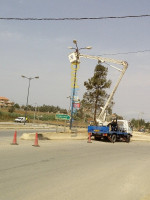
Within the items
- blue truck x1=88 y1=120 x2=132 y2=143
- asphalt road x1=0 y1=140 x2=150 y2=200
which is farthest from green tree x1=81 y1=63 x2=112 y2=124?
asphalt road x1=0 y1=140 x2=150 y2=200

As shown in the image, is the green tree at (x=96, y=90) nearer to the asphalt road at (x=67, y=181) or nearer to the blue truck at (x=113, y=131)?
the blue truck at (x=113, y=131)

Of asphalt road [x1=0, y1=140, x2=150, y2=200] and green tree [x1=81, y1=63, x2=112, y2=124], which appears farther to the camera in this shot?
green tree [x1=81, y1=63, x2=112, y2=124]

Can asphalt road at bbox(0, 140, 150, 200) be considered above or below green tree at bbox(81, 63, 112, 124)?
below

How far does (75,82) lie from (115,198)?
61.0 ft

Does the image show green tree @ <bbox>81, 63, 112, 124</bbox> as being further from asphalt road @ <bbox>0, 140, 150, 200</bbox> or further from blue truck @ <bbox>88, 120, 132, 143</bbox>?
asphalt road @ <bbox>0, 140, 150, 200</bbox>

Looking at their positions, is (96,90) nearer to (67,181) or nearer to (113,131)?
(113,131)

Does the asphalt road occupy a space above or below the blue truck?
below

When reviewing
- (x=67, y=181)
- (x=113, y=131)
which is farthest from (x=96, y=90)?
(x=67, y=181)

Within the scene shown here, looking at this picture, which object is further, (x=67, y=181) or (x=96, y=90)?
(x=96, y=90)

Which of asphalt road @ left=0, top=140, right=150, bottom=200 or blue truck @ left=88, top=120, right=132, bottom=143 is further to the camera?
blue truck @ left=88, top=120, right=132, bottom=143

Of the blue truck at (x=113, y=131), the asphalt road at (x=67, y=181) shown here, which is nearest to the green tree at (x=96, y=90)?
the blue truck at (x=113, y=131)

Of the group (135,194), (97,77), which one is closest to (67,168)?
(135,194)

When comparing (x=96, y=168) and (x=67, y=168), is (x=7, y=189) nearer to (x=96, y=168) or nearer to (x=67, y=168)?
(x=67, y=168)

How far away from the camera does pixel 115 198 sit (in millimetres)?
6371
